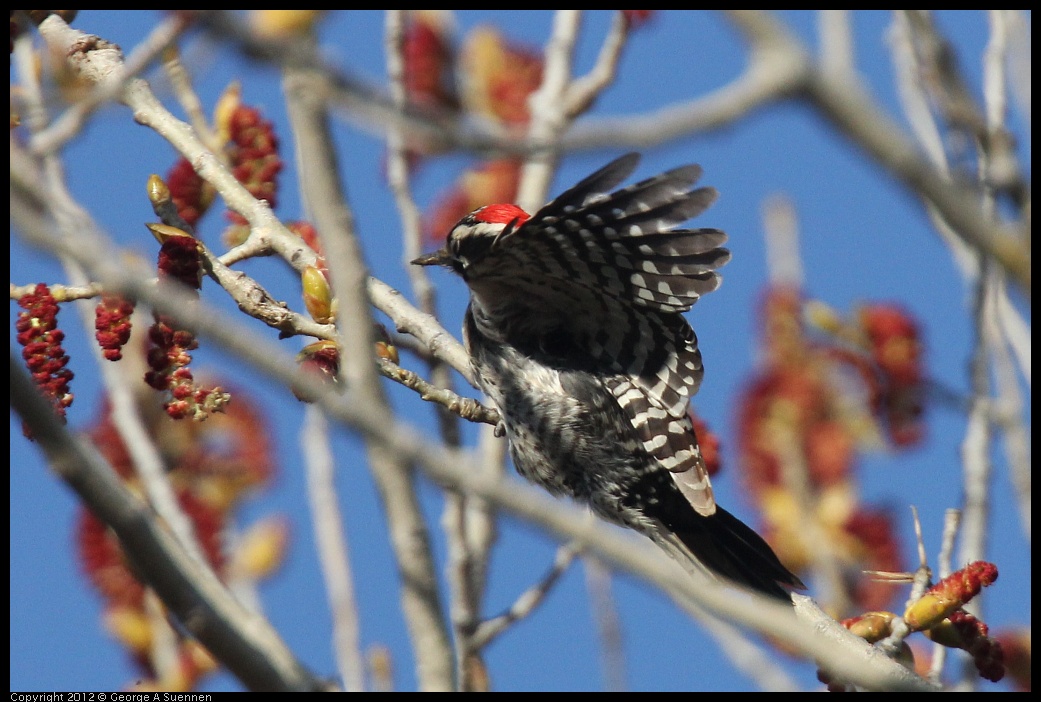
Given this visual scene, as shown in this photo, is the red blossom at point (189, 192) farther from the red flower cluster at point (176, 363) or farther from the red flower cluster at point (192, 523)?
the red flower cluster at point (192, 523)

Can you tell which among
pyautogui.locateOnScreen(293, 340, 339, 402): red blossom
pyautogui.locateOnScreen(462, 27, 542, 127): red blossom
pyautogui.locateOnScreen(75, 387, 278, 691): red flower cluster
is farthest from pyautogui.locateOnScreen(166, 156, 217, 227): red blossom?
pyautogui.locateOnScreen(462, 27, 542, 127): red blossom

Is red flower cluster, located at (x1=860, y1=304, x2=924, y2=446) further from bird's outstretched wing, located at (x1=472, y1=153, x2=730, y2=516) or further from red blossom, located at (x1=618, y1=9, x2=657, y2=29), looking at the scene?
red blossom, located at (x1=618, y1=9, x2=657, y2=29)

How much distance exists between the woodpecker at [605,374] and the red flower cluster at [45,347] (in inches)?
46.3

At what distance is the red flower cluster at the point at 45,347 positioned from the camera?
2.29 m

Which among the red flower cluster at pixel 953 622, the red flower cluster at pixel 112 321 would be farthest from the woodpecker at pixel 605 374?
the red flower cluster at pixel 112 321

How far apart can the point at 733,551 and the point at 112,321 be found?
6.32ft

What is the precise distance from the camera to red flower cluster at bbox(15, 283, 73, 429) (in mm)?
2287

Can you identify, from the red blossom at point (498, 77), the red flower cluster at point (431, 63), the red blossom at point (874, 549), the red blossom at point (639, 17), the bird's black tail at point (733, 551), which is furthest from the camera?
the red blossom at point (498, 77)

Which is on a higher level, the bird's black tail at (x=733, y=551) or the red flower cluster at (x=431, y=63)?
the red flower cluster at (x=431, y=63)

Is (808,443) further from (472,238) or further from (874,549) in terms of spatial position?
(472,238)

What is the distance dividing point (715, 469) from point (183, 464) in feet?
9.17

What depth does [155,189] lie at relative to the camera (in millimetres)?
2646
